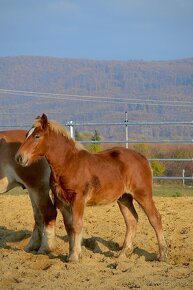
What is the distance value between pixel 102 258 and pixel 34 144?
5.33 ft

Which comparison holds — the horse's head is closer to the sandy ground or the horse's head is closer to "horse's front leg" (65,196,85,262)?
"horse's front leg" (65,196,85,262)

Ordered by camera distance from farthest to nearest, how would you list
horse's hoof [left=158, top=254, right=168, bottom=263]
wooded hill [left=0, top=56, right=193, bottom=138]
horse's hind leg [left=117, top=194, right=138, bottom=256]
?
wooded hill [left=0, top=56, right=193, bottom=138] < horse's hind leg [left=117, top=194, right=138, bottom=256] < horse's hoof [left=158, top=254, right=168, bottom=263]

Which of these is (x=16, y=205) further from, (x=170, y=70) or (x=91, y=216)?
(x=170, y=70)

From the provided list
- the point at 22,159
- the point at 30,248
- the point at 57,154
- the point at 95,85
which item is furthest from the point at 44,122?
the point at 95,85

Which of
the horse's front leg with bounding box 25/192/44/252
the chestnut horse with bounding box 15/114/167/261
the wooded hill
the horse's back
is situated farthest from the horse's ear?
the wooded hill

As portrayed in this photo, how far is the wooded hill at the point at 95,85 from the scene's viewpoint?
69.4 meters

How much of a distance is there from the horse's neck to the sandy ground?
1100 millimetres

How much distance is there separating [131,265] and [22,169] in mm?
1793

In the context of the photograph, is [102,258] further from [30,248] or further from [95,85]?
[95,85]

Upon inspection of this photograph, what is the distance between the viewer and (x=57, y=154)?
20.9ft

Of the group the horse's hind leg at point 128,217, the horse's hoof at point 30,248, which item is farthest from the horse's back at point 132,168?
the horse's hoof at point 30,248

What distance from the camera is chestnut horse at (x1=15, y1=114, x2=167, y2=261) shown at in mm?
6266

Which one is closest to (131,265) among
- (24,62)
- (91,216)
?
(91,216)

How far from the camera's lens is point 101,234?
7.94 meters
